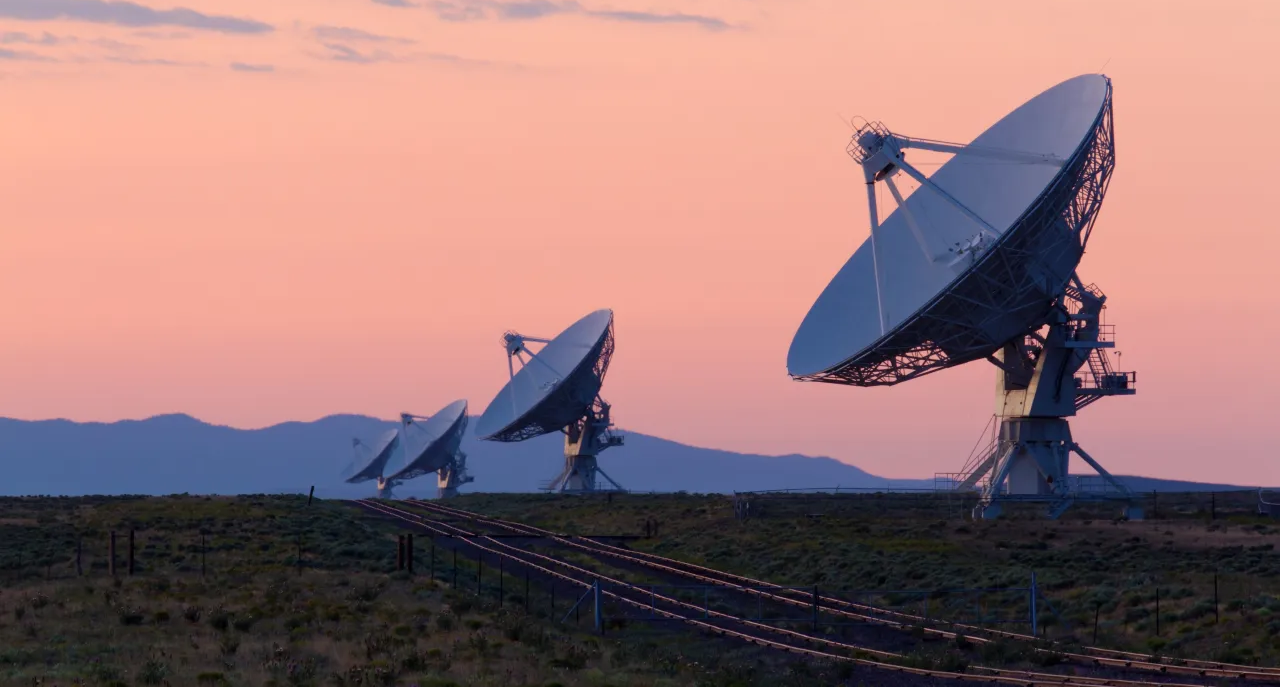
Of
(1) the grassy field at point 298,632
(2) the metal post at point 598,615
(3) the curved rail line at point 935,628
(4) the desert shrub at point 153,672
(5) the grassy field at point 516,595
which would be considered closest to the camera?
(4) the desert shrub at point 153,672

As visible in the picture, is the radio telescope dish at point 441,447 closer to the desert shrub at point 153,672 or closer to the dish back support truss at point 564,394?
the dish back support truss at point 564,394

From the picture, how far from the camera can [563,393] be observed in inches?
3543

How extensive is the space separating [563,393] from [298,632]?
2197 inches

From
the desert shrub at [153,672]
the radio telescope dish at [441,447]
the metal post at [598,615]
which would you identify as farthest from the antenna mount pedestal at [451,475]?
the desert shrub at [153,672]

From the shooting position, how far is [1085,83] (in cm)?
5212

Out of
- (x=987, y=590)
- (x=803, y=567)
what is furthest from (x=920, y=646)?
(x=803, y=567)

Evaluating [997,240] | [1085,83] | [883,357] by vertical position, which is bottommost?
[883,357]

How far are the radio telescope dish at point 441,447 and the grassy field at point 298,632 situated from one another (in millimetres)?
72188

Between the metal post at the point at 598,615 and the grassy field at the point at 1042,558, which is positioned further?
the metal post at the point at 598,615

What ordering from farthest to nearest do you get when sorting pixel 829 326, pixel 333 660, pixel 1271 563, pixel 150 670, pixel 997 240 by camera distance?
pixel 829 326 < pixel 997 240 < pixel 1271 563 < pixel 333 660 < pixel 150 670

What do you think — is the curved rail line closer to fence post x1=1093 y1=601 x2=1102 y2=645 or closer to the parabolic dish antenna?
fence post x1=1093 y1=601 x2=1102 y2=645

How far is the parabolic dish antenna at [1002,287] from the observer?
51812mm

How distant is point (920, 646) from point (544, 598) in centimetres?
1490

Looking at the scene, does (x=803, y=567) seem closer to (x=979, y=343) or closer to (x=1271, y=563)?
(x=979, y=343)
